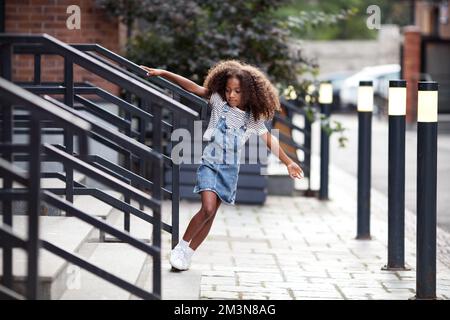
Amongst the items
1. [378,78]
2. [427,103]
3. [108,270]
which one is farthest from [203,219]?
[378,78]

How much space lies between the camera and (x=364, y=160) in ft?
28.7

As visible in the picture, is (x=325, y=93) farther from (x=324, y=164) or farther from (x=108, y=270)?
(x=108, y=270)

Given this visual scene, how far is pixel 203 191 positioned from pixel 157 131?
1.62 meters

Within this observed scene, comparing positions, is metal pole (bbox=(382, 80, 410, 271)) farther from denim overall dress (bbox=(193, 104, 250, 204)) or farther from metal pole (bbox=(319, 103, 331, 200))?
metal pole (bbox=(319, 103, 331, 200))

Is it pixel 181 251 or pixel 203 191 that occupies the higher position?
pixel 203 191

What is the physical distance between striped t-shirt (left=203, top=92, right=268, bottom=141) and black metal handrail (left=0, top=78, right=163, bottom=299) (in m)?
1.48

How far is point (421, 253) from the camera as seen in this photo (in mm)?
6086

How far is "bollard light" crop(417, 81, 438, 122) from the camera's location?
20.1ft

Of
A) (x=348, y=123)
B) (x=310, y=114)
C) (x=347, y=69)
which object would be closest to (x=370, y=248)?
(x=310, y=114)

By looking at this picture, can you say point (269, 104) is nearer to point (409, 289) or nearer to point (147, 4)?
point (409, 289)

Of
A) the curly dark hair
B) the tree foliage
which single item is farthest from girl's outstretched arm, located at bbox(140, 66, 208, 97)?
the tree foliage

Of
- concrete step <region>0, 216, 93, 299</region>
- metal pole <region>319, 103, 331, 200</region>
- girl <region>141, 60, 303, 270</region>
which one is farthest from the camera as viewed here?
metal pole <region>319, 103, 331, 200</region>

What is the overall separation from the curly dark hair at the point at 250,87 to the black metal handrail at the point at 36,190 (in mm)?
1524

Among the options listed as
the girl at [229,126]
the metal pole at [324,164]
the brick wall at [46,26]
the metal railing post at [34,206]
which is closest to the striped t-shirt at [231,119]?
the girl at [229,126]
